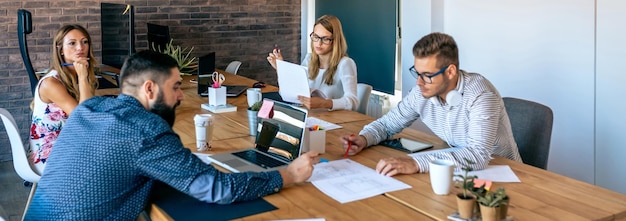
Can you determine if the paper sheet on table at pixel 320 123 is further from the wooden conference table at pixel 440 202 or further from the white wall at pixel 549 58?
the white wall at pixel 549 58

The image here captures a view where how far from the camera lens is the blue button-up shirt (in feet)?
7.72

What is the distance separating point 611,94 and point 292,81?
72.7 inches

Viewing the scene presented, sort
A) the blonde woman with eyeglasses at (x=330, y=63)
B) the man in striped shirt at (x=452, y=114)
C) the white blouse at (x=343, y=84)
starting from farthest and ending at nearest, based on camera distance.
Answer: the blonde woman with eyeglasses at (x=330, y=63), the white blouse at (x=343, y=84), the man in striped shirt at (x=452, y=114)

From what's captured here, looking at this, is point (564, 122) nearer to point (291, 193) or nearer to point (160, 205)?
point (291, 193)

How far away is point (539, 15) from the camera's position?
466 centimetres

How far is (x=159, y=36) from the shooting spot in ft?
20.2

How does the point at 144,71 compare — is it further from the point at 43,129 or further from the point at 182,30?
the point at 182,30

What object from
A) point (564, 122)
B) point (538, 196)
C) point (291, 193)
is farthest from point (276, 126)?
point (564, 122)

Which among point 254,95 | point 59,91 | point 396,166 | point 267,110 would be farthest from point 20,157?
point 396,166

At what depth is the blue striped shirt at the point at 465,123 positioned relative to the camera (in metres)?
2.85

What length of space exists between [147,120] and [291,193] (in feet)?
1.81

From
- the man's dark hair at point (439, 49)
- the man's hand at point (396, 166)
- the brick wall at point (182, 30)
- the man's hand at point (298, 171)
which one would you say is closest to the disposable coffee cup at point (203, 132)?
the man's hand at point (298, 171)

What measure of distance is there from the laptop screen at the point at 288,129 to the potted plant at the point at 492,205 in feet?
3.20

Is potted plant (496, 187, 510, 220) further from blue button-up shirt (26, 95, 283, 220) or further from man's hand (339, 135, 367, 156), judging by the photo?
man's hand (339, 135, 367, 156)
